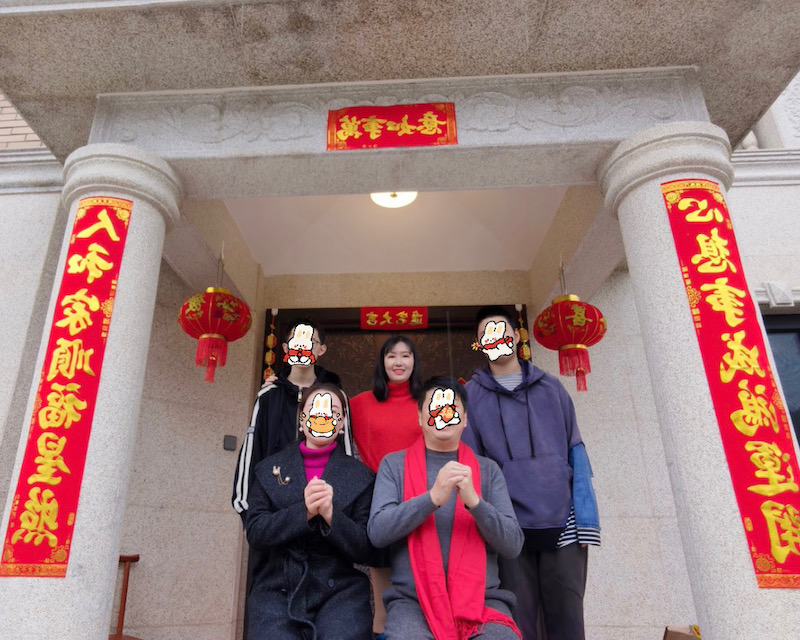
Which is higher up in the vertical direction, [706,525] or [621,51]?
[621,51]

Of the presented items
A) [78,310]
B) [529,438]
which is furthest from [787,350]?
[78,310]

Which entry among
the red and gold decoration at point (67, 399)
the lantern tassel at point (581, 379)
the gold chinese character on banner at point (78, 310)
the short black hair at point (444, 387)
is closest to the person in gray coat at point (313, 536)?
the short black hair at point (444, 387)

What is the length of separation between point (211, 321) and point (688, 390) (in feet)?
8.69

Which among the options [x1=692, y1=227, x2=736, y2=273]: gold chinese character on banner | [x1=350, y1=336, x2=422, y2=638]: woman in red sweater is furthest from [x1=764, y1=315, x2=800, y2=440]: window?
[x1=350, y1=336, x2=422, y2=638]: woman in red sweater

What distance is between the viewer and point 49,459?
2502 millimetres

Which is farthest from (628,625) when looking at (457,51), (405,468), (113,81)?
(113,81)

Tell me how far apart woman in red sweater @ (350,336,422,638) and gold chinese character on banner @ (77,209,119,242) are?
4.48 ft

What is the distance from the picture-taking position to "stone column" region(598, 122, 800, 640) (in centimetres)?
226

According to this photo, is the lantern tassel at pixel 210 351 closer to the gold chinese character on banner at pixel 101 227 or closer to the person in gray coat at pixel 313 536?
the gold chinese character on banner at pixel 101 227

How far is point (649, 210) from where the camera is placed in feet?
9.47

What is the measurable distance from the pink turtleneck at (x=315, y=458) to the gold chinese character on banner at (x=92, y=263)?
124 centimetres

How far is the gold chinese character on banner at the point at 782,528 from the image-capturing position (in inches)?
90.6

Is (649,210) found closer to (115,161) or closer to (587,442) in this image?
(587,442)

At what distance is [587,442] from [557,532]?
2157 mm
